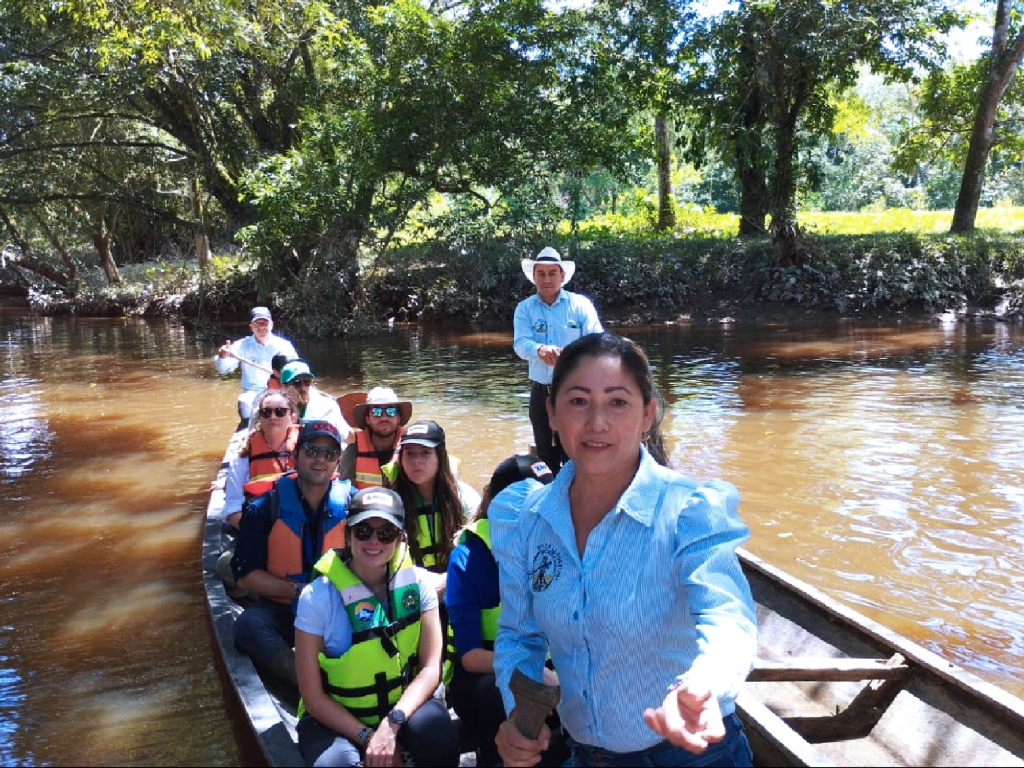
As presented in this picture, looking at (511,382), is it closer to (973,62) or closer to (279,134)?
(279,134)

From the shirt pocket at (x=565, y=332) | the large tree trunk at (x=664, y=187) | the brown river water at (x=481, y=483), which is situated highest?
the large tree trunk at (x=664, y=187)

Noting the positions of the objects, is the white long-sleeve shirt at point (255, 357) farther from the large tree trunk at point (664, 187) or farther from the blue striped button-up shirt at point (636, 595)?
the large tree trunk at point (664, 187)

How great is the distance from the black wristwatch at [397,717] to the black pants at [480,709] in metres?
0.30

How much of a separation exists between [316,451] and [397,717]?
133cm

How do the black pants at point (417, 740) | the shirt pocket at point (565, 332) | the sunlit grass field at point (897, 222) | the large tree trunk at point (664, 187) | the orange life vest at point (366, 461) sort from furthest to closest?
the sunlit grass field at point (897, 222), the large tree trunk at point (664, 187), the shirt pocket at point (565, 332), the orange life vest at point (366, 461), the black pants at point (417, 740)

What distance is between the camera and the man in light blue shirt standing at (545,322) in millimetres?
5594

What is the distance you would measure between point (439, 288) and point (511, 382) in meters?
7.82

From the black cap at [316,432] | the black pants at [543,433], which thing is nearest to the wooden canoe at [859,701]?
the black pants at [543,433]

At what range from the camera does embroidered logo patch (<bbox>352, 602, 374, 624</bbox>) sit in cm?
291

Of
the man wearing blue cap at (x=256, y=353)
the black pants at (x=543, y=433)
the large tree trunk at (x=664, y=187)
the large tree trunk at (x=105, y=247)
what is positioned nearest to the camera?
the black pants at (x=543, y=433)

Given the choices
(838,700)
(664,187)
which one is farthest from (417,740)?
(664,187)

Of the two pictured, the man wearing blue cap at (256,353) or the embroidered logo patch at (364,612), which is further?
the man wearing blue cap at (256,353)

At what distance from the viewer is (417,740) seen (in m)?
2.84

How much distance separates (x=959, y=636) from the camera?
4.62 meters
